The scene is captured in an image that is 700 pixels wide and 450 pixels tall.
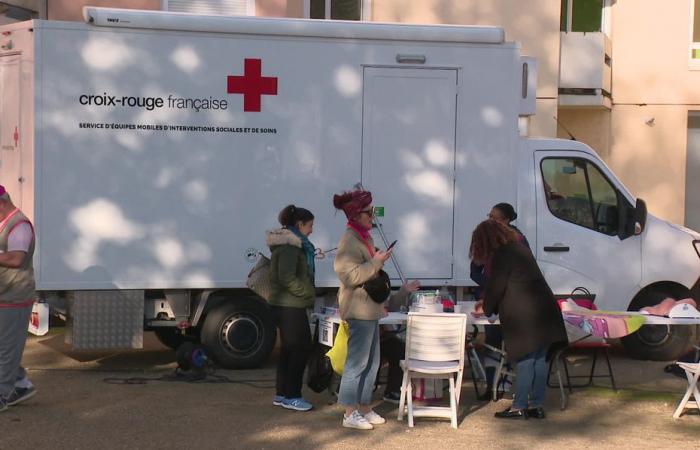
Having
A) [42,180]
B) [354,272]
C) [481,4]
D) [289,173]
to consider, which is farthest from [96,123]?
[481,4]

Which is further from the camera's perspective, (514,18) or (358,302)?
(514,18)

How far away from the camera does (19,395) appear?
Answer: 26.3ft

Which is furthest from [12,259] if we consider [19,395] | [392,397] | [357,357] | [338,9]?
[338,9]

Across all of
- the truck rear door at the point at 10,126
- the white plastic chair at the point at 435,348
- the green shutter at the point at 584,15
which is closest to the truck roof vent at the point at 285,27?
the truck rear door at the point at 10,126

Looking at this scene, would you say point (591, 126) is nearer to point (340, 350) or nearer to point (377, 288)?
point (340, 350)

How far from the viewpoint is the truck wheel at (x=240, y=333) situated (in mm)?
9688

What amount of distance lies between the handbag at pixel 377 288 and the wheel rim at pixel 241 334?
2.64 m

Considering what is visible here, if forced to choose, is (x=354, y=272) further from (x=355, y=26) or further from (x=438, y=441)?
(x=355, y=26)

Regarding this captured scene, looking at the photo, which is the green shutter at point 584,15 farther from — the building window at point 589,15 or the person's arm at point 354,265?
the person's arm at point 354,265

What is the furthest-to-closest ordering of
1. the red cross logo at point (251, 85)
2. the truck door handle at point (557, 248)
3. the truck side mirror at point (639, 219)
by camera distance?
the truck side mirror at point (639, 219), the truck door handle at point (557, 248), the red cross logo at point (251, 85)

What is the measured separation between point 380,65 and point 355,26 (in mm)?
427

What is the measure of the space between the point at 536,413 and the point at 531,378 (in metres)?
0.36

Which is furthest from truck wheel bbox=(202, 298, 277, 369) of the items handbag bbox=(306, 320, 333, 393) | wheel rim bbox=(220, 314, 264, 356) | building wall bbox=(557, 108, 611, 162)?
building wall bbox=(557, 108, 611, 162)

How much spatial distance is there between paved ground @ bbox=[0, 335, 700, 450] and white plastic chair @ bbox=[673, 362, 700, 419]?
0.10 meters
